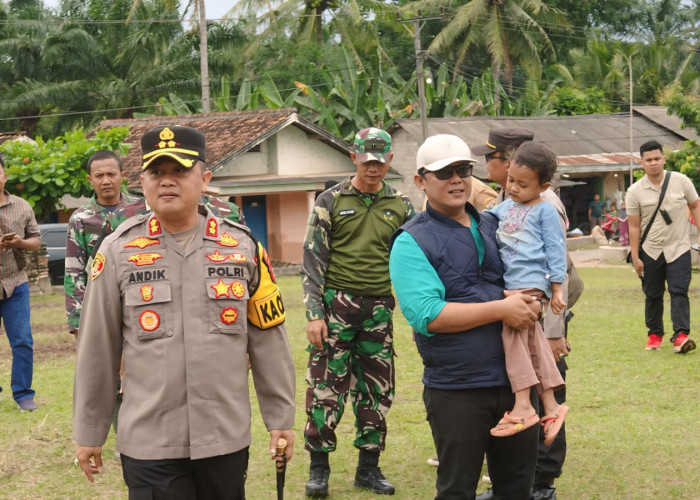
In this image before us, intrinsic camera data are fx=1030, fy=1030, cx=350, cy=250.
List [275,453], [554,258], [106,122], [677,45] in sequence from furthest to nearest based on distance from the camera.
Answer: [677,45] < [106,122] < [554,258] < [275,453]

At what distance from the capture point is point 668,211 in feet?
34.3

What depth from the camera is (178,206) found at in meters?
3.70

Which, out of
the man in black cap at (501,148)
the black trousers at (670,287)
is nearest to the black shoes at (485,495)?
the man in black cap at (501,148)

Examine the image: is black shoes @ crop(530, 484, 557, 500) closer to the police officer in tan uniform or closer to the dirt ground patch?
the police officer in tan uniform

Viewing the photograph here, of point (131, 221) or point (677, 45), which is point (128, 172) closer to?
point (131, 221)

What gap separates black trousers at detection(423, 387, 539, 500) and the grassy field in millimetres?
1906

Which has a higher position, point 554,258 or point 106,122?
point 106,122

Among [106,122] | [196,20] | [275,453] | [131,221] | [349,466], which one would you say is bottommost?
[349,466]

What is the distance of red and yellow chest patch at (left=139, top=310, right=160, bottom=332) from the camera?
12.0 feet

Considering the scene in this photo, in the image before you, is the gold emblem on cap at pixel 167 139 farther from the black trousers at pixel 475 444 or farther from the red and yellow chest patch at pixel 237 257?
the black trousers at pixel 475 444

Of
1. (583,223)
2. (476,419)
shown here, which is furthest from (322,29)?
(476,419)


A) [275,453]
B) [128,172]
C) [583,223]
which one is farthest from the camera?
[583,223]

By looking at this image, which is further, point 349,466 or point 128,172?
point 128,172

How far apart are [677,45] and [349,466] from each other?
66.8 metres
